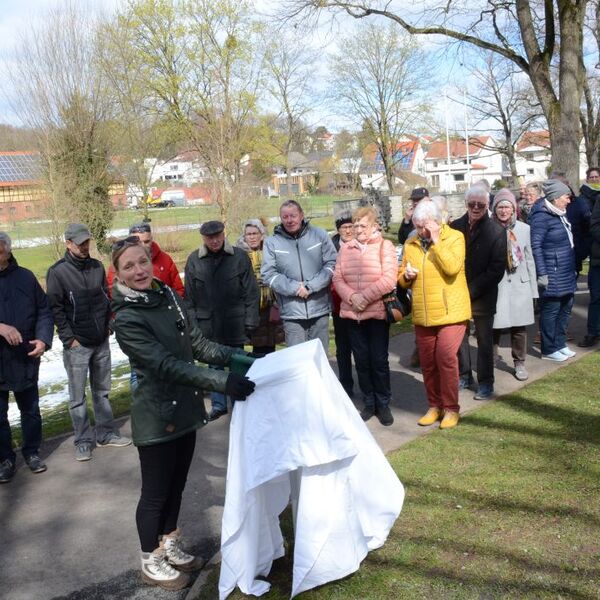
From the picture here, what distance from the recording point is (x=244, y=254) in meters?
6.96

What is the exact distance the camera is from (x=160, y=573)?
12.9 feet

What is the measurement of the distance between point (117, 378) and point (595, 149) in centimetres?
3247

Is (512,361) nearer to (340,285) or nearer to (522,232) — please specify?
(522,232)

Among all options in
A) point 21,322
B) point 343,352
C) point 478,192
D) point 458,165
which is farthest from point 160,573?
point 458,165

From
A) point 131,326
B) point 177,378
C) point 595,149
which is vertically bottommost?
point 177,378

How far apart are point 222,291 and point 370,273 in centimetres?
164

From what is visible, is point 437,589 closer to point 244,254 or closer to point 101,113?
point 244,254

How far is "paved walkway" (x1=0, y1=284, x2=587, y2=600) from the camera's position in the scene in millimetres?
4109

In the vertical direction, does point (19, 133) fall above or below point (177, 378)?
above

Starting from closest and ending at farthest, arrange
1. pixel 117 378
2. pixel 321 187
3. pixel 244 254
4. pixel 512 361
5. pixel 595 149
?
1. pixel 244 254
2. pixel 512 361
3. pixel 117 378
4. pixel 595 149
5. pixel 321 187

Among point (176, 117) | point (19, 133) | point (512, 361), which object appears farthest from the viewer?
point (176, 117)

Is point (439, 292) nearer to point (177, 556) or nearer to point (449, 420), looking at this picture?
point (449, 420)

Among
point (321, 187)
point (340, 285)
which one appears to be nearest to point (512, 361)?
point (340, 285)

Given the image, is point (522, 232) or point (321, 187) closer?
point (522, 232)
